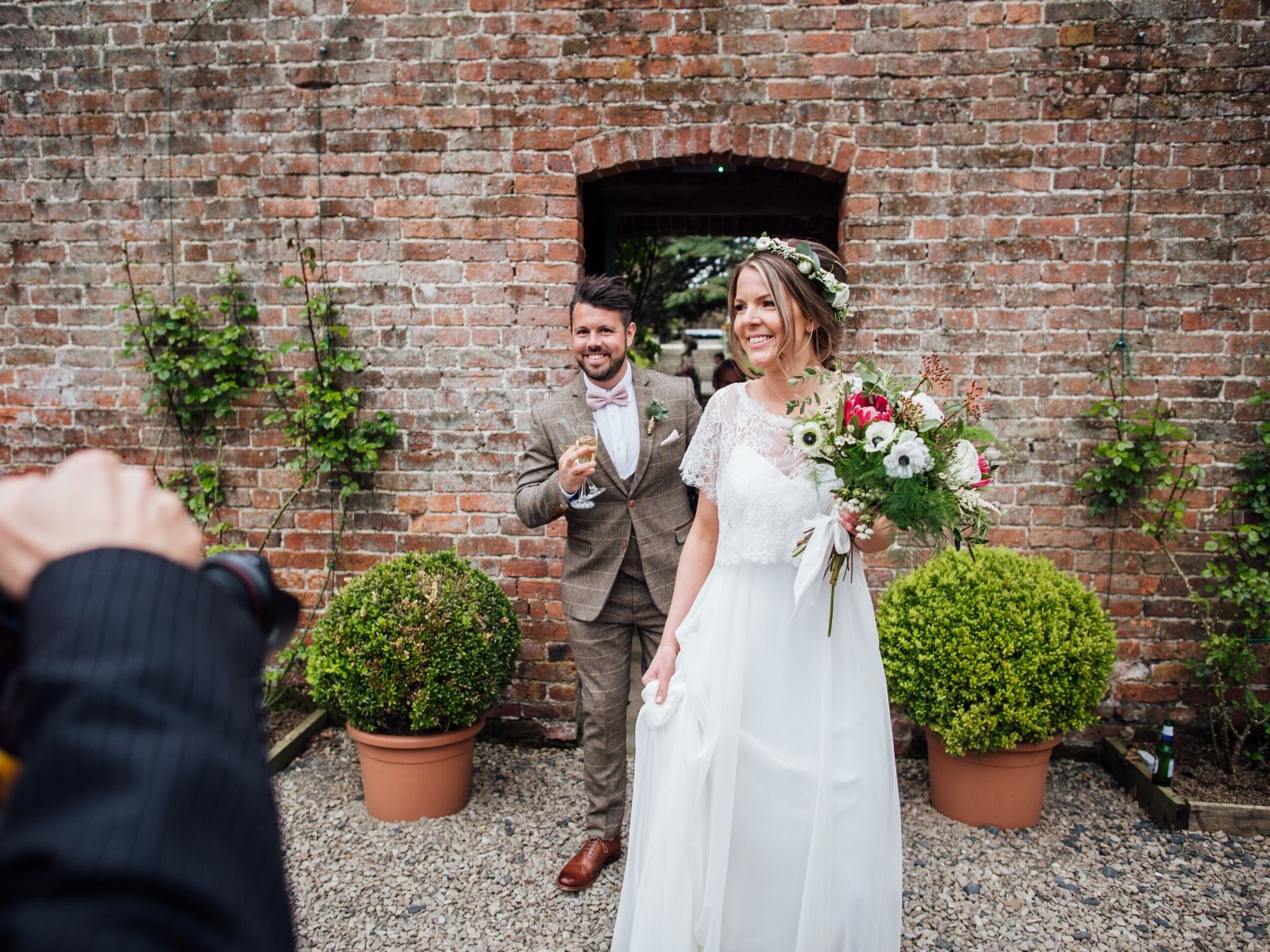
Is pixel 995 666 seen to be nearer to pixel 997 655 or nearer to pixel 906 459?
pixel 997 655

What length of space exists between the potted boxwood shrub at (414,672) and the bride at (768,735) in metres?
1.24

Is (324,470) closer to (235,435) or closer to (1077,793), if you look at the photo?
(235,435)

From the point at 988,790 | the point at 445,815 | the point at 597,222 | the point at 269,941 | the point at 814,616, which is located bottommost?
the point at 445,815

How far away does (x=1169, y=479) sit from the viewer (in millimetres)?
3805

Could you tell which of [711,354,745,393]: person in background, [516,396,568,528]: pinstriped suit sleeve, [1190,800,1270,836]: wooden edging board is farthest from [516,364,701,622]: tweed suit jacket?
[711,354,745,393]: person in background

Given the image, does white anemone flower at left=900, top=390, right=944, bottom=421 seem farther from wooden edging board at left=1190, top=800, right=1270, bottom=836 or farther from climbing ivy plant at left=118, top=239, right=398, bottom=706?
climbing ivy plant at left=118, top=239, right=398, bottom=706

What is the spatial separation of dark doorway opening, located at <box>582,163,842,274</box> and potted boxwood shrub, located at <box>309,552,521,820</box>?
2583 millimetres

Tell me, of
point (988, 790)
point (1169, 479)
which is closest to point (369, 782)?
point (988, 790)

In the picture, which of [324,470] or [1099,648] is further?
[324,470]

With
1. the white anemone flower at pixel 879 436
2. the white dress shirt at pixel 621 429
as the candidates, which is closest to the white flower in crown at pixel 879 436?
the white anemone flower at pixel 879 436

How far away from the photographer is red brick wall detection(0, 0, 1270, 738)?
3701 millimetres

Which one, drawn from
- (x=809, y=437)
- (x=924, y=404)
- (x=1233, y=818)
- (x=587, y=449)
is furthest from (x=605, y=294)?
(x=1233, y=818)

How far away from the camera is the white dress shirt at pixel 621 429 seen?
3258 millimetres

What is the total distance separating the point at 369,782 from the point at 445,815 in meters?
0.37
